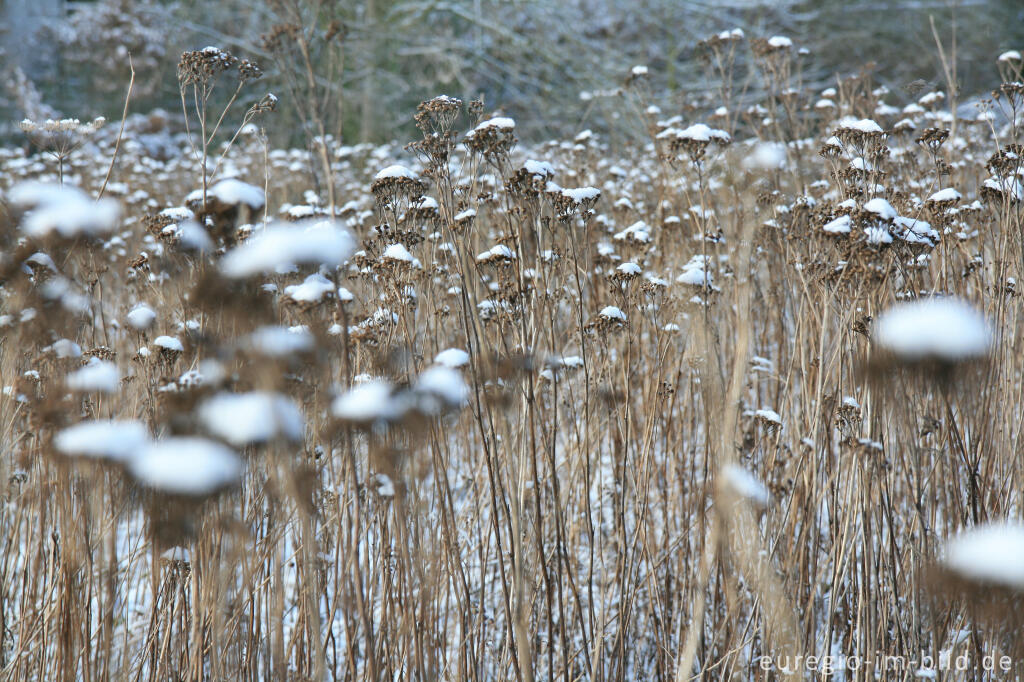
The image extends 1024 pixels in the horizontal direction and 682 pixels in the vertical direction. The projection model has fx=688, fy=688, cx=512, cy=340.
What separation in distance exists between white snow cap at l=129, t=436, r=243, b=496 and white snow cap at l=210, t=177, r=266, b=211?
38 cm

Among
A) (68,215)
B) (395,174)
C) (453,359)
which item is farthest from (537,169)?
(68,215)

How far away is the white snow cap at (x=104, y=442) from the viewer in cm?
84

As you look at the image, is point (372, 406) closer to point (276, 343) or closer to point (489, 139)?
point (276, 343)

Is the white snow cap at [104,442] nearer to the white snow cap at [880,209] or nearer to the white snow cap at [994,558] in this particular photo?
the white snow cap at [994,558]

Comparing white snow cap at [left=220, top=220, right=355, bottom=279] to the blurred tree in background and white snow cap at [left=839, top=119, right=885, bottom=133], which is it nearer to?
white snow cap at [left=839, top=119, right=885, bottom=133]

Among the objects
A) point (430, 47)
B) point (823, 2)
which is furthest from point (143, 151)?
point (823, 2)

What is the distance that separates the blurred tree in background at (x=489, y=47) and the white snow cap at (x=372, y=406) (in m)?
8.46

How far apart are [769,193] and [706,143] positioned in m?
0.85

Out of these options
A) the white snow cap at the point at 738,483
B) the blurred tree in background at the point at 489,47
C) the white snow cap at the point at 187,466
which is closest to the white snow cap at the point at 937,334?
the white snow cap at the point at 738,483

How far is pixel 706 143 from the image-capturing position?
1.87 meters

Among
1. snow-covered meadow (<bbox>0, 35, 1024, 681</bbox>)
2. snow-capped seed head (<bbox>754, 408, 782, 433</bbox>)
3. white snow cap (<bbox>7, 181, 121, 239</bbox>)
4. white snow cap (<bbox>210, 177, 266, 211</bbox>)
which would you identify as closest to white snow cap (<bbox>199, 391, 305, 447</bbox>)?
snow-covered meadow (<bbox>0, 35, 1024, 681</bbox>)

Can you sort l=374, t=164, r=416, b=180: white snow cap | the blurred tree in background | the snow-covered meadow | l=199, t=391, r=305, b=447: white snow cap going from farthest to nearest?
the blurred tree in background → l=374, t=164, r=416, b=180: white snow cap → the snow-covered meadow → l=199, t=391, r=305, b=447: white snow cap

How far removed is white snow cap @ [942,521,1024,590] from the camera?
67 cm

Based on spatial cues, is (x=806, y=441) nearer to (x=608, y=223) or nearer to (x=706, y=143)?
(x=706, y=143)
